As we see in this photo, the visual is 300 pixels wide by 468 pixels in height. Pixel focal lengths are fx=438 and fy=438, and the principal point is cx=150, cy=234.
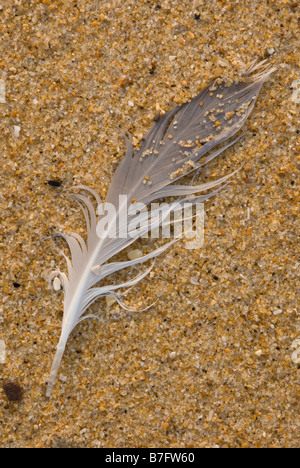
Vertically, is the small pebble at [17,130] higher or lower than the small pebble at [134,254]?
higher

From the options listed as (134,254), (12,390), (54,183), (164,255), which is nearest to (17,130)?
(54,183)

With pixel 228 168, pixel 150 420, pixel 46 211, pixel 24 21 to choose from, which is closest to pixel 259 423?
pixel 150 420

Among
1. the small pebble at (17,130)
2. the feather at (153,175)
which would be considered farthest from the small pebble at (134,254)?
the small pebble at (17,130)

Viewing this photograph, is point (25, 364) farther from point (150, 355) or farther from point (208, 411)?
point (208, 411)

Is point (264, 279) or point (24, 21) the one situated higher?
point (24, 21)

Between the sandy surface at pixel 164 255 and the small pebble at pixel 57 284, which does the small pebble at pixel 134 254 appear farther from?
the small pebble at pixel 57 284

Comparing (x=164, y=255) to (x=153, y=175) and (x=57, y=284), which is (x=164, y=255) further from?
(x=57, y=284)
